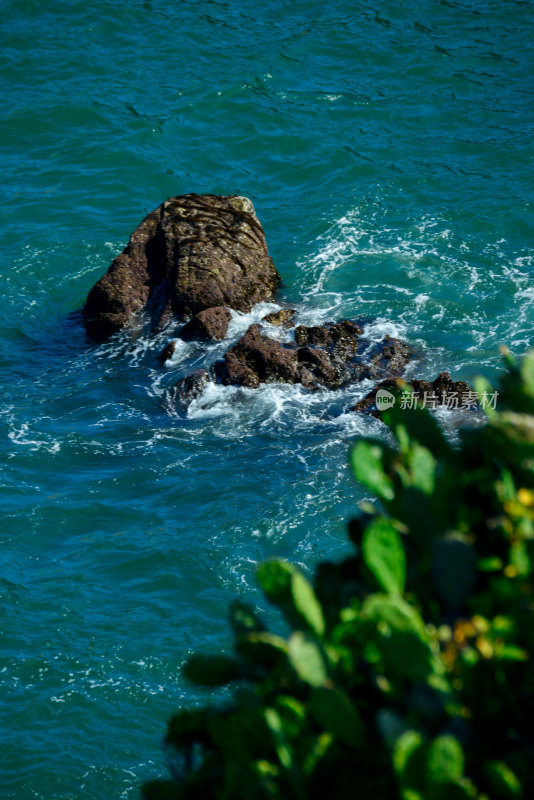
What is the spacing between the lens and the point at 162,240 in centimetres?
1165

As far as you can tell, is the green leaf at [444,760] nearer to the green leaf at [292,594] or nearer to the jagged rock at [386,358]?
the green leaf at [292,594]

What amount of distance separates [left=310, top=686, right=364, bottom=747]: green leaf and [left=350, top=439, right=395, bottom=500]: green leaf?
0.65 meters

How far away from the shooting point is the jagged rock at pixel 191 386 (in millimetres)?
9773

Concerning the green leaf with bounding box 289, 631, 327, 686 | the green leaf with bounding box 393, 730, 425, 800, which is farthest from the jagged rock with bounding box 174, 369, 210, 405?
the green leaf with bounding box 393, 730, 425, 800

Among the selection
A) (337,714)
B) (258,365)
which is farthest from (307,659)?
(258,365)

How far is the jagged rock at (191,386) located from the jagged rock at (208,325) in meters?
0.94

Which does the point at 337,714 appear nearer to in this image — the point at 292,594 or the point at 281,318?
the point at 292,594

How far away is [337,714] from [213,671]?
0.65 m

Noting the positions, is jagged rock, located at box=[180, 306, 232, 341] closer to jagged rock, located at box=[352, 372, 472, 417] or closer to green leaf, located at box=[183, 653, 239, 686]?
jagged rock, located at box=[352, 372, 472, 417]

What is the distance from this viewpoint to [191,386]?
32.2 feet

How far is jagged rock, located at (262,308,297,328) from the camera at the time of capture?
10977 mm

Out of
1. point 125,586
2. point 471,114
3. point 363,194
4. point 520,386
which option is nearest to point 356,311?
point 363,194

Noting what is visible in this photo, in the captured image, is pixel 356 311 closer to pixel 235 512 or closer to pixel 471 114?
pixel 235 512

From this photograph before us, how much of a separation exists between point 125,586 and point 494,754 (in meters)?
5.29
